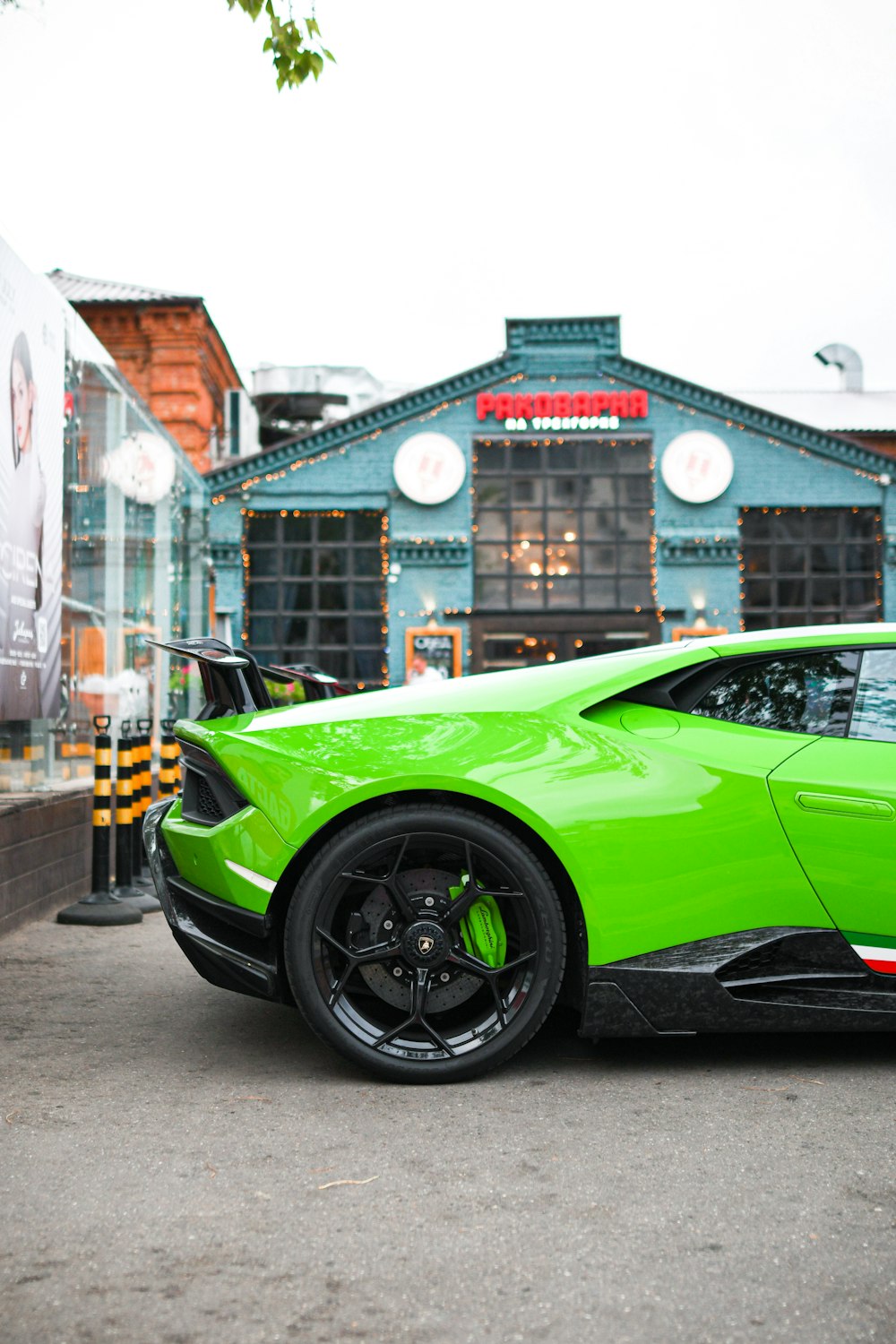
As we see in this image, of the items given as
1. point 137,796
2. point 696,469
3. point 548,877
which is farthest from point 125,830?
point 696,469

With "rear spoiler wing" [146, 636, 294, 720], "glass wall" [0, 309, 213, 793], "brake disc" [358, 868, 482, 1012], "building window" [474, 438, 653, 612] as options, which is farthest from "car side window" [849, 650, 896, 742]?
"building window" [474, 438, 653, 612]

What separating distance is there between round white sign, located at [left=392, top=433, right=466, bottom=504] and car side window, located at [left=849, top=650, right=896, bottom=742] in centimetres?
2440

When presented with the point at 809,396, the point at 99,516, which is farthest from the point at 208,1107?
the point at 809,396

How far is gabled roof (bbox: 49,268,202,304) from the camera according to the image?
3281 centimetres

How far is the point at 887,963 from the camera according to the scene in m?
3.42

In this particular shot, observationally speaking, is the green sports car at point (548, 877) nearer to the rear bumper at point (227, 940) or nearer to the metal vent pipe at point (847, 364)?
the rear bumper at point (227, 940)

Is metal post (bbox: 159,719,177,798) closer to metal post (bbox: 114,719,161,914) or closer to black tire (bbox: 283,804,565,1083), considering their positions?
metal post (bbox: 114,719,161,914)

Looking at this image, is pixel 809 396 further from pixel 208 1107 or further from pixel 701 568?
pixel 208 1107

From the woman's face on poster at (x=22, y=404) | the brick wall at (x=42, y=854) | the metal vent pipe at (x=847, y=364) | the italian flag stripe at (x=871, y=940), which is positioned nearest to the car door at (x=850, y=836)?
the italian flag stripe at (x=871, y=940)

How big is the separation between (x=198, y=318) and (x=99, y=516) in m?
26.1

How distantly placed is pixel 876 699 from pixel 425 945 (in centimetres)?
149

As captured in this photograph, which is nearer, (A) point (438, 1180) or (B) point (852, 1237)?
(B) point (852, 1237)

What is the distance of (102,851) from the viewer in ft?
22.7

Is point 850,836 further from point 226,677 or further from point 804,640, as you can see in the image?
point 226,677
